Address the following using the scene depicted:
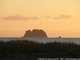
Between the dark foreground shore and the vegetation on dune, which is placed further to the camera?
the vegetation on dune

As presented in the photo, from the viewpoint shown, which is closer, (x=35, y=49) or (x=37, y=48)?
(x=35, y=49)

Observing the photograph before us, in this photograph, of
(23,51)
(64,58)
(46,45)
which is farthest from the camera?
(46,45)

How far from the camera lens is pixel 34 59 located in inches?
1078

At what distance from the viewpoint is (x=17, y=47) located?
3366 centimetres

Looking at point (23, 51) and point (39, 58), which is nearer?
point (39, 58)

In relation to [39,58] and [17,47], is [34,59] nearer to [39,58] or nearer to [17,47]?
[39,58]

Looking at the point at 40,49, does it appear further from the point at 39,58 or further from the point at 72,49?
the point at 39,58

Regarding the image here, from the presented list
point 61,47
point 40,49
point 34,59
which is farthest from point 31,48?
point 34,59

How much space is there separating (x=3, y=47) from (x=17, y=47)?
147 cm

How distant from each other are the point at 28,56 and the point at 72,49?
645cm

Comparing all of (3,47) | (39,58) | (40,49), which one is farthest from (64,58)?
(3,47)

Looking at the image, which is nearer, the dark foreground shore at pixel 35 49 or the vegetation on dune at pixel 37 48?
the dark foreground shore at pixel 35 49

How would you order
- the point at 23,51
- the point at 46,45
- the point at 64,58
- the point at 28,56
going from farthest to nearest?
the point at 46,45 → the point at 23,51 → the point at 28,56 → the point at 64,58

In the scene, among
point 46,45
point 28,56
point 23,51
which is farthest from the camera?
point 46,45
